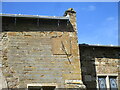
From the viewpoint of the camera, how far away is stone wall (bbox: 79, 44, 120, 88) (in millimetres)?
9438

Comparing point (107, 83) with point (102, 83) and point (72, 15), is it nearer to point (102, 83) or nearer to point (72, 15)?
point (102, 83)

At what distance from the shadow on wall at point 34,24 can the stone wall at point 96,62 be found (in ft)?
A: 4.37

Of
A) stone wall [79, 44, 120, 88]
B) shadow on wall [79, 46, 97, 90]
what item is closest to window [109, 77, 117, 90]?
stone wall [79, 44, 120, 88]

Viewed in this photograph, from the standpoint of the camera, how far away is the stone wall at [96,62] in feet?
31.0

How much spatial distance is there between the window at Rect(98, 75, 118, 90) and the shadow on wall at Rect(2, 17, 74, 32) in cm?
251

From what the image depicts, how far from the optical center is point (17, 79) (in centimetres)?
782

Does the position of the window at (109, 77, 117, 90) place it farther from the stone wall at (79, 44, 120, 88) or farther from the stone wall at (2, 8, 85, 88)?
the stone wall at (2, 8, 85, 88)

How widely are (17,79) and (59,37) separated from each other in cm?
221

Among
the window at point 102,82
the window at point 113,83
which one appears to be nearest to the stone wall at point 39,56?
the window at point 102,82

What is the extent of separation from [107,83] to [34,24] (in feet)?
12.7

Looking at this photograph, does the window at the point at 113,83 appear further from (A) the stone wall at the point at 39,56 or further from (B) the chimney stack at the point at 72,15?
(B) the chimney stack at the point at 72,15

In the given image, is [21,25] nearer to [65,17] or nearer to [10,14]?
[10,14]

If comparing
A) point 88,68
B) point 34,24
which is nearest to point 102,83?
point 88,68

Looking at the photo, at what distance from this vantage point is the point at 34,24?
341 inches
